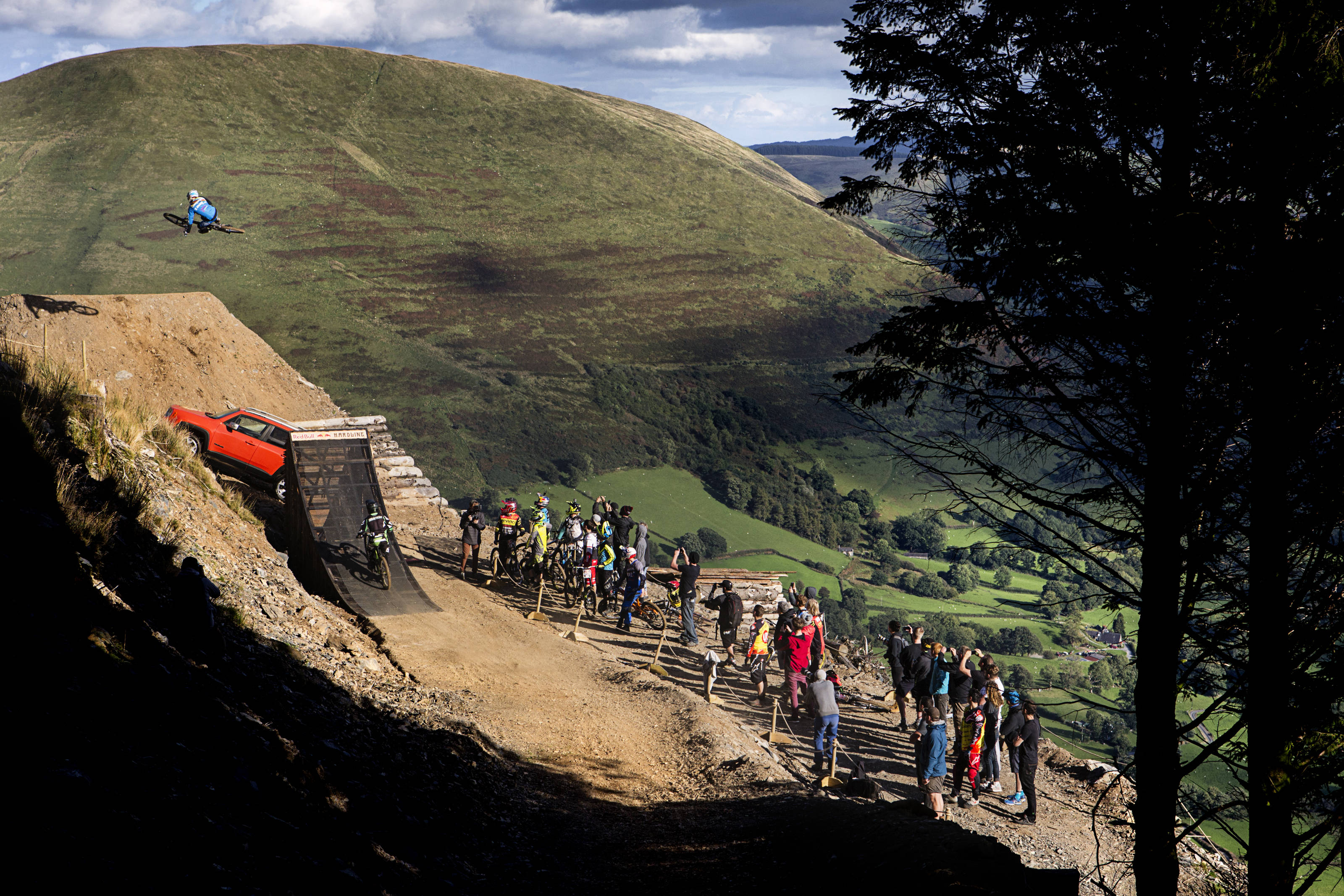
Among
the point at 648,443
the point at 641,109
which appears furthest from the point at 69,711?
the point at 641,109

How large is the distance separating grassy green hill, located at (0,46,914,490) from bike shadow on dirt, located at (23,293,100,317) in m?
44.6

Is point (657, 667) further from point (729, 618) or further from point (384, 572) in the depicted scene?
point (384, 572)

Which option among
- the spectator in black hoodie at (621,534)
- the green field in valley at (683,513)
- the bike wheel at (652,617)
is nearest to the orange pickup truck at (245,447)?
the spectator in black hoodie at (621,534)

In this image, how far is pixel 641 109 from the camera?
15562 cm

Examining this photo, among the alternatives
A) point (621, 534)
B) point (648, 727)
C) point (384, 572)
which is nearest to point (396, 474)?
point (621, 534)

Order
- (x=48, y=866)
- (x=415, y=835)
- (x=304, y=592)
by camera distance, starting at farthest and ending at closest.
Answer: (x=304, y=592)
(x=415, y=835)
(x=48, y=866)

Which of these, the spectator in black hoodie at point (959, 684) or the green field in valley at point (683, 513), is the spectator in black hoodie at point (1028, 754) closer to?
the spectator in black hoodie at point (959, 684)

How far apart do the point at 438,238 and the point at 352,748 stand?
10022 cm

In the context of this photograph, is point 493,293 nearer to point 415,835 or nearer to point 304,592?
point 304,592

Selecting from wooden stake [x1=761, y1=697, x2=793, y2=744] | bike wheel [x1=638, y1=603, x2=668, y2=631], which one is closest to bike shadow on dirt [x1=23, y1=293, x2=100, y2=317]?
bike wheel [x1=638, y1=603, x2=668, y2=631]

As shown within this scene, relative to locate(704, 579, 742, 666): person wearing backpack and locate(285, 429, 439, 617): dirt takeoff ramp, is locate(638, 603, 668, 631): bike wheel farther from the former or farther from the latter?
locate(285, 429, 439, 617): dirt takeoff ramp

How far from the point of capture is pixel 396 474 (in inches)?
1029

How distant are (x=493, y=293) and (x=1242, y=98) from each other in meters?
93.9

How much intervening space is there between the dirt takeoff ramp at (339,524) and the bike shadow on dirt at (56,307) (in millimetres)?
11834
